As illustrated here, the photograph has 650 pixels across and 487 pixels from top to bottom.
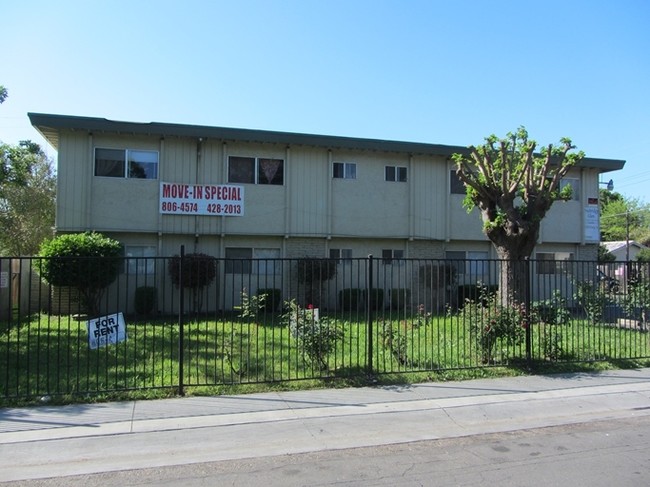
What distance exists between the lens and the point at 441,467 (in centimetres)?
484

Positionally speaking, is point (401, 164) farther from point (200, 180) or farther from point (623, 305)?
point (623, 305)

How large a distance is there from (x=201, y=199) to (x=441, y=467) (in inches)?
539

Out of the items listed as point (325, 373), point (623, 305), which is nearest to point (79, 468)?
point (325, 373)

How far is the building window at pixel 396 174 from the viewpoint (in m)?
19.0

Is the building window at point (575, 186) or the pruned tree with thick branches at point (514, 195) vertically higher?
the building window at point (575, 186)

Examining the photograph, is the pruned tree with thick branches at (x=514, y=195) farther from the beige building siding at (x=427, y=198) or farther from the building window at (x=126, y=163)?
the building window at (x=126, y=163)

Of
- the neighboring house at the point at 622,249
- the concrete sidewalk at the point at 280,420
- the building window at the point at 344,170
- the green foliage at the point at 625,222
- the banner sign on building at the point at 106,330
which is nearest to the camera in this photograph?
the concrete sidewalk at the point at 280,420

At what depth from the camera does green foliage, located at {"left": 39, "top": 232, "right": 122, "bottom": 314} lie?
42.5 feet

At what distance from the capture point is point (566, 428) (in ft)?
20.2

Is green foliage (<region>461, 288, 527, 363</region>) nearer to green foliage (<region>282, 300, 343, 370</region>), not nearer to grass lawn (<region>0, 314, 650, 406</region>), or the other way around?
grass lawn (<region>0, 314, 650, 406</region>)

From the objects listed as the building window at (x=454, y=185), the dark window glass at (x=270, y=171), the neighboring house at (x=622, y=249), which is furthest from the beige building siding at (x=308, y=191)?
the neighboring house at (x=622, y=249)

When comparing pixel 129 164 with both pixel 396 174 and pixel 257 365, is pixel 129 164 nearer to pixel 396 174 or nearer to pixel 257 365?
pixel 396 174

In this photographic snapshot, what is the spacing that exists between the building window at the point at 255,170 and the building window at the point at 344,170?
1996 mm

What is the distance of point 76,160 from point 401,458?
1476cm
